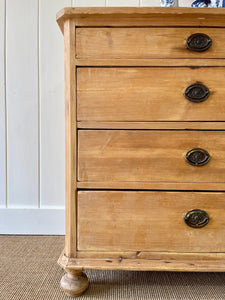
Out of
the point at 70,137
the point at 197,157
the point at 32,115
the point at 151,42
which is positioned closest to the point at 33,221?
the point at 32,115

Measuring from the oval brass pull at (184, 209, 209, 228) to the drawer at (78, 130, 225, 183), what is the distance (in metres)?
0.10

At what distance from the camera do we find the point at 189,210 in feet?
2.78

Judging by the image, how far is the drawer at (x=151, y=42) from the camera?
828 millimetres

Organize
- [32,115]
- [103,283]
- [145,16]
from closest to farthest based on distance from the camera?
[145,16]
[103,283]
[32,115]

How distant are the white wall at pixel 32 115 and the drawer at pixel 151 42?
57 centimetres

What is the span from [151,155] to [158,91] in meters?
0.20

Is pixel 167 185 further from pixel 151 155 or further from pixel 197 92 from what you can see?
pixel 197 92

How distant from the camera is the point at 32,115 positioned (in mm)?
1353

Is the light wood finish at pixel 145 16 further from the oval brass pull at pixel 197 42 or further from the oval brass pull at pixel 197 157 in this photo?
the oval brass pull at pixel 197 157

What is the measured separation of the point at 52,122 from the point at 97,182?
614mm

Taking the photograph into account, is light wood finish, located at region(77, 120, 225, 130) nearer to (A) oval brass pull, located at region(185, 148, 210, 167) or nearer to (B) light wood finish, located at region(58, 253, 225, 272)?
(A) oval brass pull, located at region(185, 148, 210, 167)

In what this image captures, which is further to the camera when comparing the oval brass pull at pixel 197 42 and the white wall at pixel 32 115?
the white wall at pixel 32 115

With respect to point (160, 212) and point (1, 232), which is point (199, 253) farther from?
point (1, 232)

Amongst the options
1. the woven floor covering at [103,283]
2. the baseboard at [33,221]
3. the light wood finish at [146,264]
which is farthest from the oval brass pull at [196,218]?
the baseboard at [33,221]
